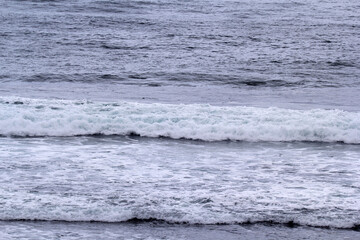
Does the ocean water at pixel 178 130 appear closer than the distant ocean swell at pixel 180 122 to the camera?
Yes

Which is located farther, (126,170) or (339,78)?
(339,78)

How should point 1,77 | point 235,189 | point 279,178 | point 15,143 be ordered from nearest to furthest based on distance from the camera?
point 235,189 → point 279,178 → point 15,143 → point 1,77

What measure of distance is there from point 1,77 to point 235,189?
38.0 feet

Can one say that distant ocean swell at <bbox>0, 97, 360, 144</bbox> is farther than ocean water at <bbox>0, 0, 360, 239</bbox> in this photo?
Yes

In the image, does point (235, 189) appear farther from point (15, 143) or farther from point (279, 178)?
point (15, 143)

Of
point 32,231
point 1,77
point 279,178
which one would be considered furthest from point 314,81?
point 32,231

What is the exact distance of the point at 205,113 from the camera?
12.5 metres

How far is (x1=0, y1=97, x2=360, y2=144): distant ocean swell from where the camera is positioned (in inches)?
439

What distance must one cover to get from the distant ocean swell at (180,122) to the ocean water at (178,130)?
37 millimetres

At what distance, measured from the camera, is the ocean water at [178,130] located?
6.82m

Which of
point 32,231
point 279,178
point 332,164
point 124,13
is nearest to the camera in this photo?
point 32,231

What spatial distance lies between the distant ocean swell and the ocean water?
0.12 ft

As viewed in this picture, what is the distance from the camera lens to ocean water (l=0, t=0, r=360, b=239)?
6820mm

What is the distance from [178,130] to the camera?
37.0ft
